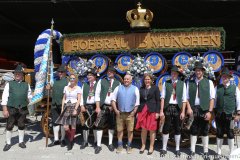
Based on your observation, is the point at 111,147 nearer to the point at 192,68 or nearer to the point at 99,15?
the point at 192,68

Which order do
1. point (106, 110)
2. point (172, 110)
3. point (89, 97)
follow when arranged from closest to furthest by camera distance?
point (172, 110)
point (106, 110)
point (89, 97)

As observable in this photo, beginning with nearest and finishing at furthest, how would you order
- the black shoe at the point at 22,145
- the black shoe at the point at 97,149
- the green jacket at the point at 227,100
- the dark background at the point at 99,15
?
the green jacket at the point at 227,100 → the black shoe at the point at 97,149 → the black shoe at the point at 22,145 → the dark background at the point at 99,15

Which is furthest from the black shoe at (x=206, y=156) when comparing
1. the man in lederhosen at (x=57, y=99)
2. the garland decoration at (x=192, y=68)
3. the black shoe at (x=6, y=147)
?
the black shoe at (x=6, y=147)

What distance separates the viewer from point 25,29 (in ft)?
46.9

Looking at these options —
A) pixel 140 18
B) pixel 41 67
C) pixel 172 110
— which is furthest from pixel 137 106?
pixel 41 67

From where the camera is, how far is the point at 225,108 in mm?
4855

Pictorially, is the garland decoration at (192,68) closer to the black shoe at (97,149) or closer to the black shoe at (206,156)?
the black shoe at (206,156)

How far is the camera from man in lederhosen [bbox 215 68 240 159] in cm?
484

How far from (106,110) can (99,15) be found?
25.5 feet

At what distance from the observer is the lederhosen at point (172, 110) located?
16.8 ft

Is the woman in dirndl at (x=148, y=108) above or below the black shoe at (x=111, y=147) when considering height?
above

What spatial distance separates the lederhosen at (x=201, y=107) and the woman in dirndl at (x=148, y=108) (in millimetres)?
683

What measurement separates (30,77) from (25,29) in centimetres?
727

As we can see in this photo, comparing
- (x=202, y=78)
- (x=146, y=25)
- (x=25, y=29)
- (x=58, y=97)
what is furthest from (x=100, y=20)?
(x=202, y=78)
